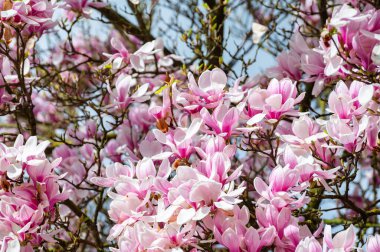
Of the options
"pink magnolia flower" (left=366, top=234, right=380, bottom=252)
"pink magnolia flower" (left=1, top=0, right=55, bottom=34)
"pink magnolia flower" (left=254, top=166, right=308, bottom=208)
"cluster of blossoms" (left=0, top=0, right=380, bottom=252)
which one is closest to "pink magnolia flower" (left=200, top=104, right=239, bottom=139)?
"cluster of blossoms" (left=0, top=0, right=380, bottom=252)

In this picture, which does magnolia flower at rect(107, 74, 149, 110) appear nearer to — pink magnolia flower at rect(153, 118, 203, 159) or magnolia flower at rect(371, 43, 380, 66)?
pink magnolia flower at rect(153, 118, 203, 159)

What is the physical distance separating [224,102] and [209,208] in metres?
0.65

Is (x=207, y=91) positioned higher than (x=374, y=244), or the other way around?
(x=207, y=91)

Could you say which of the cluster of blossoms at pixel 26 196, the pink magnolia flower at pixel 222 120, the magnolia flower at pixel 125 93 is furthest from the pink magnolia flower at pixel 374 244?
the magnolia flower at pixel 125 93

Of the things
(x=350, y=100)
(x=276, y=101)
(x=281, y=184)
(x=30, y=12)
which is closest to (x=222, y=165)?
(x=281, y=184)

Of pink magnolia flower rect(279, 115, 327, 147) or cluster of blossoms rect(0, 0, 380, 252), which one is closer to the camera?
cluster of blossoms rect(0, 0, 380, 252)

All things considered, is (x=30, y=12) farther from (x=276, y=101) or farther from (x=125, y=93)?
(x=276, y=101)

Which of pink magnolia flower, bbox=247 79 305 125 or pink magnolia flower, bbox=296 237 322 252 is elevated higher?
pink magnolia flower, bbox=247 79 305 125

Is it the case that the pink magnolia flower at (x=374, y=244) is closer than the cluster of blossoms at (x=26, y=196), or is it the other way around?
the pink magnolia flower at (x=374, y=244)

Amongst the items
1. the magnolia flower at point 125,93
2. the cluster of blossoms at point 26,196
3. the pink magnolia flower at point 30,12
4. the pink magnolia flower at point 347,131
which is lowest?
the cluster of blossoms at point 26,196

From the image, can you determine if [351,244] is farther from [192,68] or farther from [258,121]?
[192,68]

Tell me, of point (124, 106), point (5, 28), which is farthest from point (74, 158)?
point (5, 28)

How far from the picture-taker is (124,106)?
10.6ft

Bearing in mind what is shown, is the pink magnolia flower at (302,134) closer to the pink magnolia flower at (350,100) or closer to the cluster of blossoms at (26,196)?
the pink magnolia flower at (350,100)
